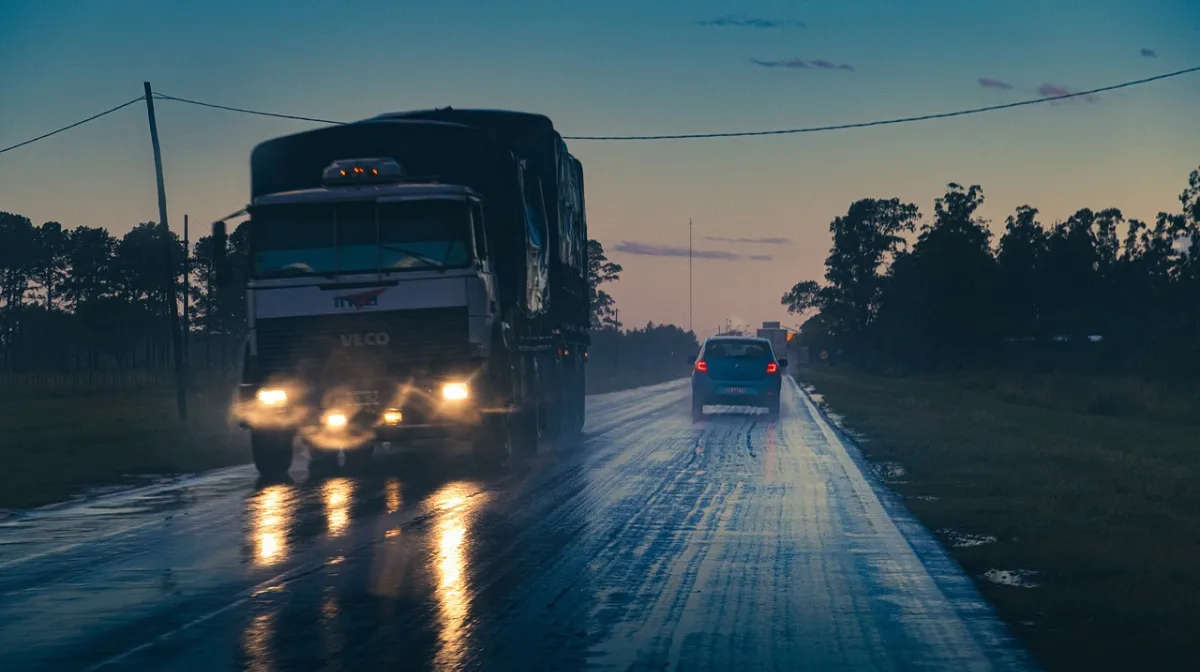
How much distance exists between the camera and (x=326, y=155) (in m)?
17.0

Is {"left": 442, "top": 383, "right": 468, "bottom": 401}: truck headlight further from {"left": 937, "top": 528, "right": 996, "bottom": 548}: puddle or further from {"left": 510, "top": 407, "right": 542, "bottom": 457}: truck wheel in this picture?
{"left": 937, "top": 528, "right": 996, "bottom": 548}: puddle

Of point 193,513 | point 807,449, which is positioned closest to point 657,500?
point 193,513

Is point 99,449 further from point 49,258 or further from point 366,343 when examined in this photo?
point 49,258

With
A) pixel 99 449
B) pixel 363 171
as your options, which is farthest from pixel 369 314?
pixel 99 449

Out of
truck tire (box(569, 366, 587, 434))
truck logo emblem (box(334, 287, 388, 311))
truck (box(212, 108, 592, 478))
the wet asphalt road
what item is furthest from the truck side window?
truck tire (box(569, 366, 587, 434))

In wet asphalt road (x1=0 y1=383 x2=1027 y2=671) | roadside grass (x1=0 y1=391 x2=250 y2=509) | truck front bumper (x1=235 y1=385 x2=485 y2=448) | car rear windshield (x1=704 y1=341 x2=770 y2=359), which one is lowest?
wet asphalt road (x1=0 y1=383 x2=1027 y2=671)

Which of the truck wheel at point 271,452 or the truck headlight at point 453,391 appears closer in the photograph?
the truck headlight at point 453,391

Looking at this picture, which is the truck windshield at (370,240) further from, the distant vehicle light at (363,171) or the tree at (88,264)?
the tree at (88,264)

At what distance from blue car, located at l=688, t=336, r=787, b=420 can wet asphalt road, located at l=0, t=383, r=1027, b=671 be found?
15.2 m

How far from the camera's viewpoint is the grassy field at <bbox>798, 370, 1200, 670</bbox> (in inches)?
285

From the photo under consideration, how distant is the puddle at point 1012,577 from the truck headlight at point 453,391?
793cm

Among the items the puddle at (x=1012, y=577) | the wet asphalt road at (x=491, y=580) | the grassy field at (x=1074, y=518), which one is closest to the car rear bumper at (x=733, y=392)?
the grassy field at (x=1074, y=518)

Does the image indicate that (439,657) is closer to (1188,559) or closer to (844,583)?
(844,583)

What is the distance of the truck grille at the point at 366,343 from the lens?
15.6 metres
